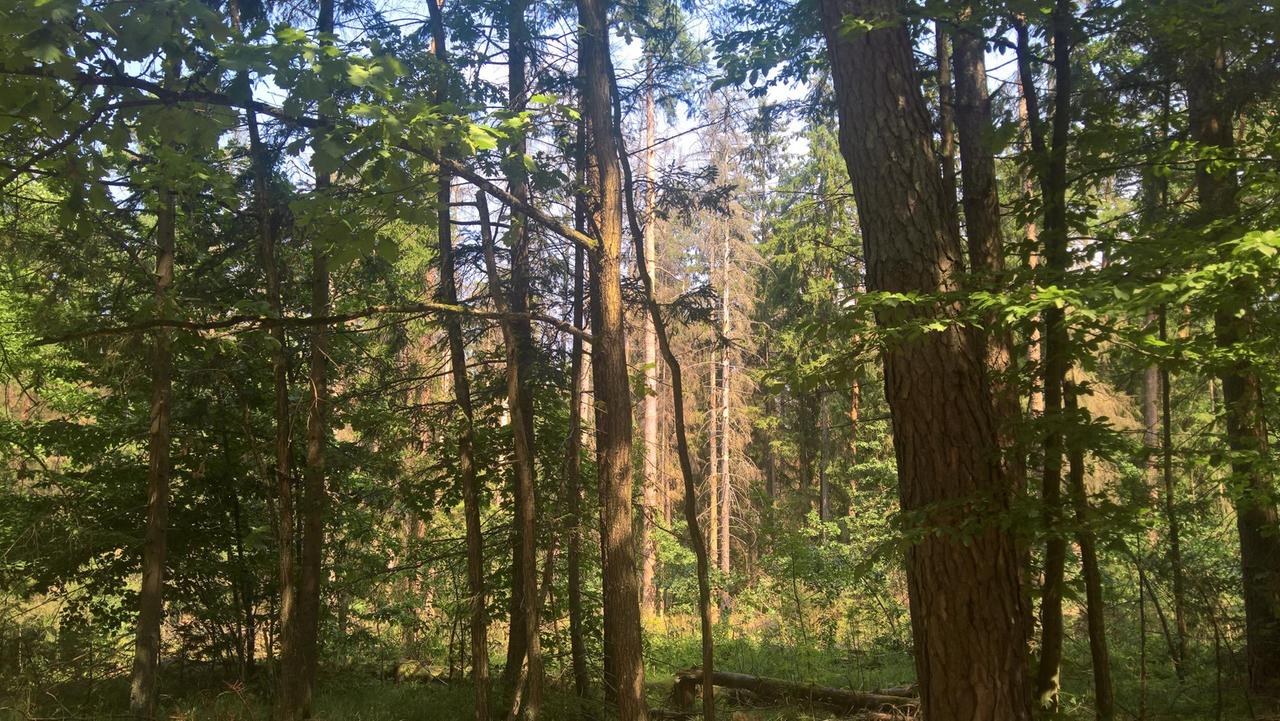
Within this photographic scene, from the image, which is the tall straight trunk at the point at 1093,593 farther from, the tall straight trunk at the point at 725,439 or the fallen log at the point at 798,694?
the tall straight trunk at the point at 725,439

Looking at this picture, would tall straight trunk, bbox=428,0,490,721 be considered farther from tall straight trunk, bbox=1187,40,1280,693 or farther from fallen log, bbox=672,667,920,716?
tall straight trunk, bbox=1187,40,1280,693

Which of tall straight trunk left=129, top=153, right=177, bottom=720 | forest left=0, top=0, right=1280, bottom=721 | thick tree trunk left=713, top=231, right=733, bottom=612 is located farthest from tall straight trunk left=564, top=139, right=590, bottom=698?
thick tree trunk left=713, top=231, right=733, bottom=612

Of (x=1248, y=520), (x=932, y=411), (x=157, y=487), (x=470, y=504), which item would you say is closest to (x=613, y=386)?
(x=470, y=504)

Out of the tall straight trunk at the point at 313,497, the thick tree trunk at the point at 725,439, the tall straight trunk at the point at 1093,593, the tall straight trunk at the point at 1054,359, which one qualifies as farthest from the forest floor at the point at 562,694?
the thick tree trunk at the point at 725,439

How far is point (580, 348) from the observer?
1039 cm

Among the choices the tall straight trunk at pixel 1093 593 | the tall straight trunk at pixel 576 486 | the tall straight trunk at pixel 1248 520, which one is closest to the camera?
the tall straight trunk at pixel 1093 593

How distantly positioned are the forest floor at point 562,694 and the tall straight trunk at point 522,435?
3.98 feet

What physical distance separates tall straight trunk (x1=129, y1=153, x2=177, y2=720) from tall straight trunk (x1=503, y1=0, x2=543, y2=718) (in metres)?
3.71

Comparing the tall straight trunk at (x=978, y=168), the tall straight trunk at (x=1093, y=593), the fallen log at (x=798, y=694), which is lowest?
the fallen log at (x=798, y=694)

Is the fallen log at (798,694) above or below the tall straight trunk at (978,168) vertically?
below

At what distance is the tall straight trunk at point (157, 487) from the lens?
838cm

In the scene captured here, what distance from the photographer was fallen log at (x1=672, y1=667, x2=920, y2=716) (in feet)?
29.4

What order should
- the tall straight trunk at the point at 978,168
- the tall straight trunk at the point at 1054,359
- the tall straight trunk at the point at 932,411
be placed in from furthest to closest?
the tall straight trunk at the point at 978,168 < the tall straight trunk at the point at 1054,359 < the tall straight trunk at the point at 932,411

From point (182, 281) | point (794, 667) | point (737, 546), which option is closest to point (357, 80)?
point (182, 281)
